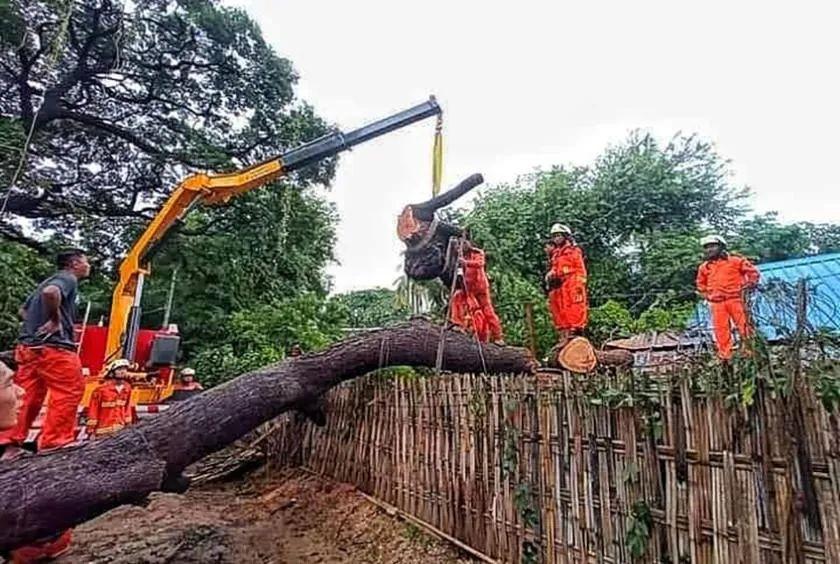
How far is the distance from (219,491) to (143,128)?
8.27 m

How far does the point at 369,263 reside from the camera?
25.0 m

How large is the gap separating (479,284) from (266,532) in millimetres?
3054

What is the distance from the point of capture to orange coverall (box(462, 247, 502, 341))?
6.46m

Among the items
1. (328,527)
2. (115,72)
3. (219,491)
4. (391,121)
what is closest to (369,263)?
(115,72)

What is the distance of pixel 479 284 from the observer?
6.56m

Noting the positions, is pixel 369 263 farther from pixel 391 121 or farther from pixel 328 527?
pixel 328 527

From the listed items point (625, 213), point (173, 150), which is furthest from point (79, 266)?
point (625, 213)

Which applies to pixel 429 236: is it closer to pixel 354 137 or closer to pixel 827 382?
pixel 354 137

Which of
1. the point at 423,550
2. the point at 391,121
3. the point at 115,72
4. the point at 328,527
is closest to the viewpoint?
the point at 423,550

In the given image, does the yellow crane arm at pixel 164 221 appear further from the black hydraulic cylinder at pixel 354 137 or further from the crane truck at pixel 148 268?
the black hydraulic cylinder at pixel 354 137

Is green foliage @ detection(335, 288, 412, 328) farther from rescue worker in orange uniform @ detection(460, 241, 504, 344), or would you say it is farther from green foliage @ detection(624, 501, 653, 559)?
green foliage @ detection(624, 501, 653, 559)

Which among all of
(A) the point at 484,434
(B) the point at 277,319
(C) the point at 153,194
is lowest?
(A) the point at 484,434

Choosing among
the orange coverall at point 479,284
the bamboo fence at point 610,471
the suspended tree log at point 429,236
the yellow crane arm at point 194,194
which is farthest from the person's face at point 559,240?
the yellow crane arm at point 194,194

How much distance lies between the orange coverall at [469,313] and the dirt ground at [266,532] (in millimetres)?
1986
